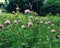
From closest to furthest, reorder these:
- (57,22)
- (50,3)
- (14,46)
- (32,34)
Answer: (14,46), (32,34), (57,22), (50,3)

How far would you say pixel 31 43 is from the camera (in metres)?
4.90

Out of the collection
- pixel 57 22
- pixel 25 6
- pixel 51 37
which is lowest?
pixel 25 6

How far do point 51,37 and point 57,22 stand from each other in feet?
7.55

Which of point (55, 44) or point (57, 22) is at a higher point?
point (55, 44)

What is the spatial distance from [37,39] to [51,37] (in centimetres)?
27

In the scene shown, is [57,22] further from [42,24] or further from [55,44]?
[55,44]

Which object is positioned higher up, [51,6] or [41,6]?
[51,6]

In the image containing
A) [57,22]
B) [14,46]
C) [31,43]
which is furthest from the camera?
[57,22]

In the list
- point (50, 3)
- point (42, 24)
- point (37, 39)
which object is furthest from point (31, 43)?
point (50, 3)

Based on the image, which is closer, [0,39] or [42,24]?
[0,39]

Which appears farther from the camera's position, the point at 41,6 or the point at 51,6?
the point at 41,6

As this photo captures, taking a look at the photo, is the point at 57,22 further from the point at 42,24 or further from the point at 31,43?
the point at 31,43

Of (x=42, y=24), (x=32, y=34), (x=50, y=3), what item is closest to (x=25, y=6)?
(x=50, y=3)

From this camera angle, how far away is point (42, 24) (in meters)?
6.55
